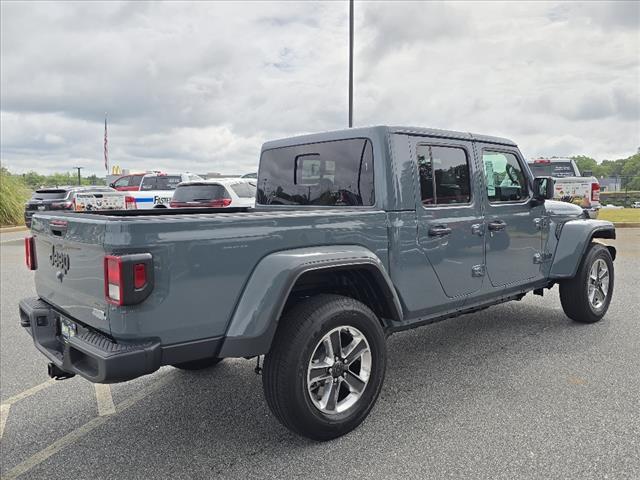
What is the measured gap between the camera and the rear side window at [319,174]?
384cm

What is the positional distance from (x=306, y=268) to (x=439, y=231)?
50.8 inches

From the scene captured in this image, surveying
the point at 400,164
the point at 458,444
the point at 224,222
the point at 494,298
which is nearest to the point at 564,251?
the point at 494,298

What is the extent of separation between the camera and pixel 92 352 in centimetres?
264

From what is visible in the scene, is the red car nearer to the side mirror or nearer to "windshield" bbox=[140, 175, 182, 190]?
"windshield" bbox=[140, 175, 182, 190]

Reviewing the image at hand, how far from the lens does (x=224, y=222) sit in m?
2.78

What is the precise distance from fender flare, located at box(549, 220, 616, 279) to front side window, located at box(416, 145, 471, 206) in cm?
157

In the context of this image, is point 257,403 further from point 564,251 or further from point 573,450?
point 564,251

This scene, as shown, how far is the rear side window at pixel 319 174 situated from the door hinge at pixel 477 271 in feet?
3.51

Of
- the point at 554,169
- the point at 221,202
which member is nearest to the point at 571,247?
the point at 221,202

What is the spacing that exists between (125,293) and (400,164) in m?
2.09

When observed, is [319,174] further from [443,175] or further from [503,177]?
[503,177]

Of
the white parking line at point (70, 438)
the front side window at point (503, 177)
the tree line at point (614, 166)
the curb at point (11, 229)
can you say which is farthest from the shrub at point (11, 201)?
the tree line at point (614, 166)

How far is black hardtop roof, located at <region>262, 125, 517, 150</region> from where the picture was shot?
3.76m

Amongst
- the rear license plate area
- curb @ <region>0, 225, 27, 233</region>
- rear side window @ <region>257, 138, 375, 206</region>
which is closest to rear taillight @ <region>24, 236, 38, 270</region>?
the rear license plate area
